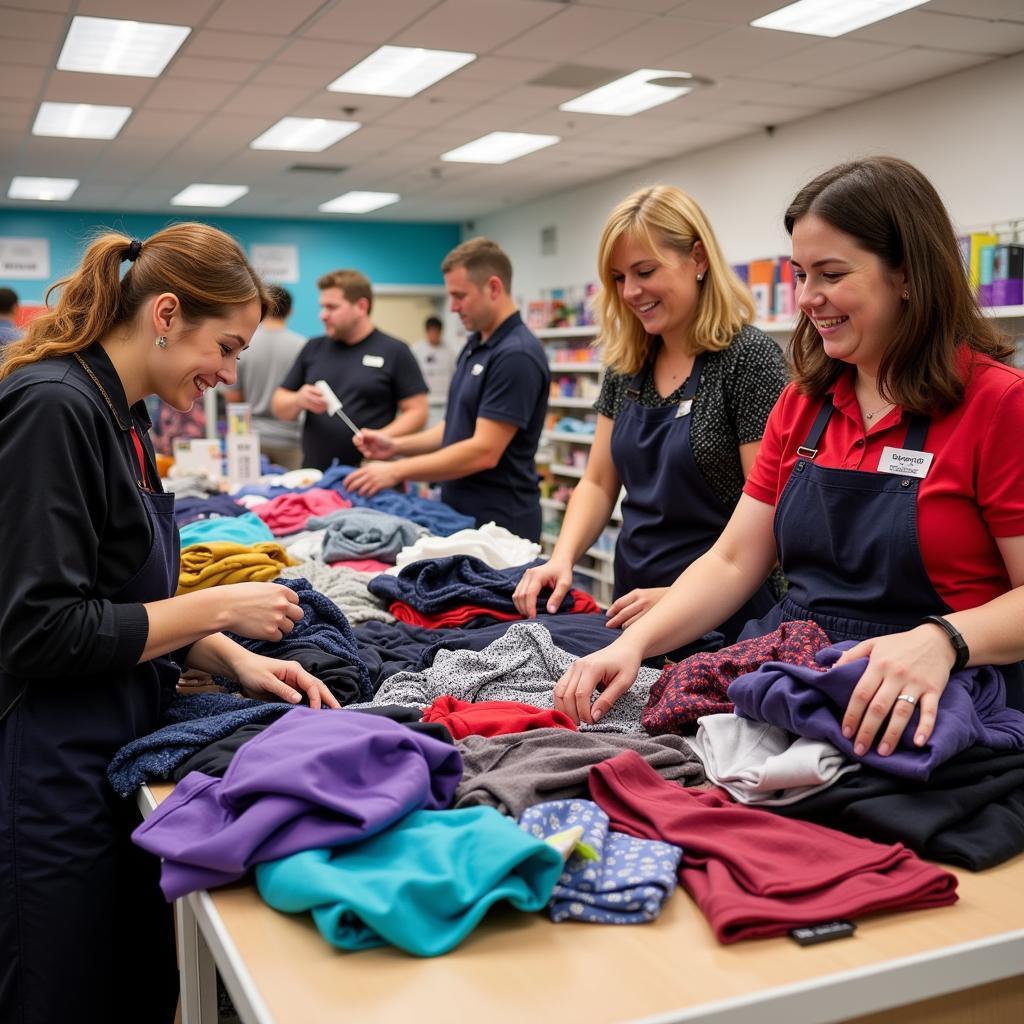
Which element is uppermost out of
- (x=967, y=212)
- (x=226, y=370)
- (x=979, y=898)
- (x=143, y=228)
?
(x=143, y=228)

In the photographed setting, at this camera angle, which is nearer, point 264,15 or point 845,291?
point 845,291

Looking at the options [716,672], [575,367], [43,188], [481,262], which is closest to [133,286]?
[716,672]

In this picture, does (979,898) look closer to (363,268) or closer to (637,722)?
(637,722)

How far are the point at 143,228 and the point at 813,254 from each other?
43.5 ft

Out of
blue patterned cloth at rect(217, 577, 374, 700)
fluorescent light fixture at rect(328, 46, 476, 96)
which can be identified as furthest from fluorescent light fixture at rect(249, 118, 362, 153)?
blue patterned cloth at rect(217, 577, 374, 700)

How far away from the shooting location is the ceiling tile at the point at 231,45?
6.03m

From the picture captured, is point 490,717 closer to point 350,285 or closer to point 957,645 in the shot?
point 957,645

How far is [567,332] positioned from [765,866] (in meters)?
9.72

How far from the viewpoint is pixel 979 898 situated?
118 centimetres

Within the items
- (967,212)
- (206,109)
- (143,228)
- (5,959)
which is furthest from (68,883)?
(143,228)

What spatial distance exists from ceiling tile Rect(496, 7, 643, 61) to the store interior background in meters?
0.02

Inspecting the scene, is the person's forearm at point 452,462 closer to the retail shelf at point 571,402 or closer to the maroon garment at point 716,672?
the maroon garment at point 716,672

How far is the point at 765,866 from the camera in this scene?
3.85 feet

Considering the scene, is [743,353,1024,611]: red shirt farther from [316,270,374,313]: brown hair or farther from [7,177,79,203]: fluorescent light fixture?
[7,177,79,203]: fluorescent light fixture
